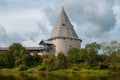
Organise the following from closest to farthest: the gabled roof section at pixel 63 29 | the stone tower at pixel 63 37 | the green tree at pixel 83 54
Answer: the green tree at pixel 83 54 < the stone tower at pixel 63 37 < the gabled roof section at pixel 63 29

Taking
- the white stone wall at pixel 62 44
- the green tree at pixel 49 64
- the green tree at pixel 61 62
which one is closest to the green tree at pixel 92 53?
the green tree at pixel 61 62

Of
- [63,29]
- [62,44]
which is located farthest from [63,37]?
[63,29]

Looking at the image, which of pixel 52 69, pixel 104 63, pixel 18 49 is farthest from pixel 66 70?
→ pixel 18 49

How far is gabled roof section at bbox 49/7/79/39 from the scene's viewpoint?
76.8m

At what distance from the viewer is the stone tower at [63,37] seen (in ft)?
249

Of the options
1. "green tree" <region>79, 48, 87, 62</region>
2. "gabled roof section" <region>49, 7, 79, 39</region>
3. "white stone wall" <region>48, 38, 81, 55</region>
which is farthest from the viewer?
"gabled roof section" <region>49, 7, 79, 39</region>

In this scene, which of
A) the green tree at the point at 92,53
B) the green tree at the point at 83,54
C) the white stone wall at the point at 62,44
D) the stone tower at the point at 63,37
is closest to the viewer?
the green tree at the point at 92,53

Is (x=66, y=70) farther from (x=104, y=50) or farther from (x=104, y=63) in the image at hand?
(x=104, y=50)

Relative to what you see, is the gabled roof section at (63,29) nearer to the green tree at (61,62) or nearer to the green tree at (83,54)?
the green tree at (83,54)

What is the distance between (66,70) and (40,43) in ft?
63.0

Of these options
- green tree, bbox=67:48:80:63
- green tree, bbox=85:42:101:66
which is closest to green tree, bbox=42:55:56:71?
green tree, bbox=67:48:80:63

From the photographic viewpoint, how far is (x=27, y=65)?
64312 mm

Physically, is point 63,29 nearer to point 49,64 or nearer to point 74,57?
point 74,57

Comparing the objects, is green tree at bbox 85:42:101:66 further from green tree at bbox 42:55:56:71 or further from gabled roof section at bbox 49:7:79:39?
gabled roof section at bbox 49:7:79:39
